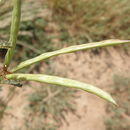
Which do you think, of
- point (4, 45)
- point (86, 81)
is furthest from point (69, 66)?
point (4, 45)

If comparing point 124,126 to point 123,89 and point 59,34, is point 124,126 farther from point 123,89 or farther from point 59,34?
point 59,34

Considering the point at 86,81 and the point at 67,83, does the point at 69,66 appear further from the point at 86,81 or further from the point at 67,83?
the point at 67,83

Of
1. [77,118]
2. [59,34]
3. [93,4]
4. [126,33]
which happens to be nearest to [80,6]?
[93,4]

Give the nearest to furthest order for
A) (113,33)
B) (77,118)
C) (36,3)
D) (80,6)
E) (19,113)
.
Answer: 1. (19,113)
2. (77,118)
3. (36,3)
4. (80,6)
5. (113,33)

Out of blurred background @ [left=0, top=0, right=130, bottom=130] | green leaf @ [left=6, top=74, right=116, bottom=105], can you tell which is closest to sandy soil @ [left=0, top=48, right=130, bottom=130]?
blurred background @ [left=0, top=0, right=130, bottom=130]

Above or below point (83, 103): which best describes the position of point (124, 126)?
below

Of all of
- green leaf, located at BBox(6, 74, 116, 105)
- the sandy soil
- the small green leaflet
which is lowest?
the sandy soil

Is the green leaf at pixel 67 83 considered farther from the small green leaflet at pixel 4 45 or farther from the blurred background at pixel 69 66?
the blurred background at pixel 69 66

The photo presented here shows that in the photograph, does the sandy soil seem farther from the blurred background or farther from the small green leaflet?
the small green leaflet

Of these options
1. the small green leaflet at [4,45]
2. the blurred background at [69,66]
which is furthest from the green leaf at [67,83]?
the blurred background at [69,66]
